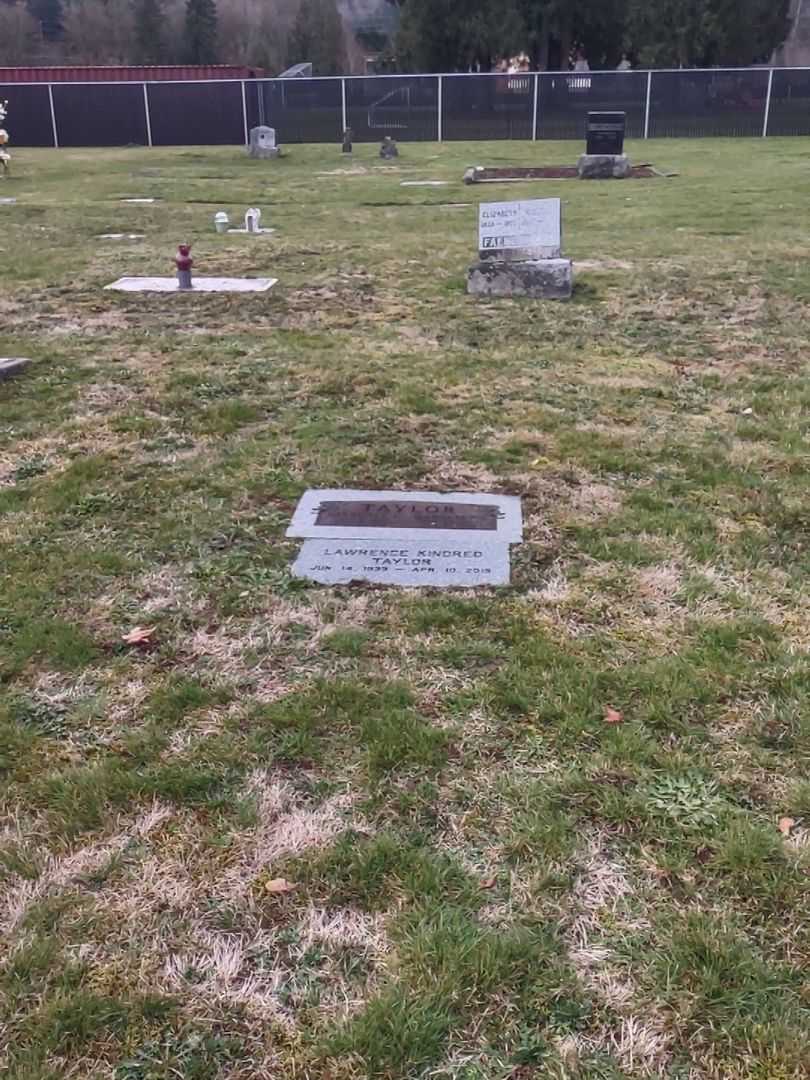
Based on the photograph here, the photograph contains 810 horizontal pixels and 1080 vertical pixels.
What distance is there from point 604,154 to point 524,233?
459 inches

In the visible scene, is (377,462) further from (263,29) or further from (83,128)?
(263,29)

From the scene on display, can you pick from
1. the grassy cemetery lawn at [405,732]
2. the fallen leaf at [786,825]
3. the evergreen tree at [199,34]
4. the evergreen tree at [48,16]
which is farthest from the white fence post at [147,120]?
the evergreen tree at [48,16]

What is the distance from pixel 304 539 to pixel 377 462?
0.91m

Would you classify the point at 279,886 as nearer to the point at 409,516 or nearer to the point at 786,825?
the point at 786,825

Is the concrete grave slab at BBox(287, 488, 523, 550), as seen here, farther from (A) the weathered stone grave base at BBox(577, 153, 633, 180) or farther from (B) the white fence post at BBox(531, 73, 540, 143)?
(B) the white fence post at BBox(531, 73, 540, 143)

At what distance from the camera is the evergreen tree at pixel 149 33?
60344 mm

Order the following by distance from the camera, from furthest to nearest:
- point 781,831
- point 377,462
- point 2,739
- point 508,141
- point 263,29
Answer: point 263,29 → point 508,141 → point 377,462 → point 2,739 → point 781,831

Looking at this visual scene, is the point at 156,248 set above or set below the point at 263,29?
below

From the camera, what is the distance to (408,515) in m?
3.85

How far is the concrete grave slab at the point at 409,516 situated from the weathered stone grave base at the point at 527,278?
13.9 ft

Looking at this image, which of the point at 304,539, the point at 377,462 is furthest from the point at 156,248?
the point at 304,539

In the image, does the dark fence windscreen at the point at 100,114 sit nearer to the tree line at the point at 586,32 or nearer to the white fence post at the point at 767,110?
the tree line at the point at 586,32

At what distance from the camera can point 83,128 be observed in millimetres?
29234

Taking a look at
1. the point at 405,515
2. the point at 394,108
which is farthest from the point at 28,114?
the point at 405,515
